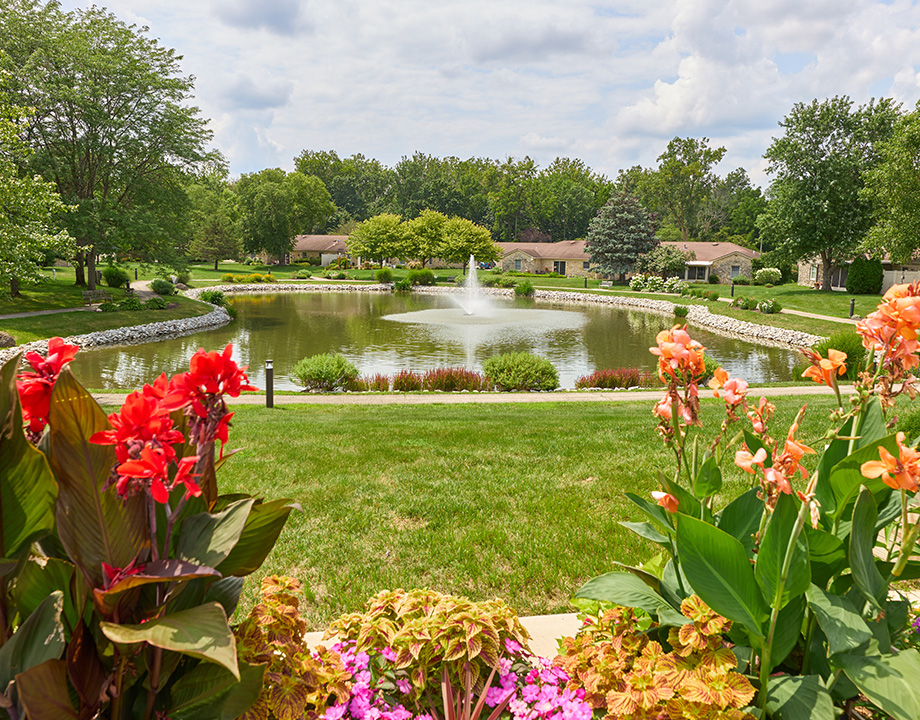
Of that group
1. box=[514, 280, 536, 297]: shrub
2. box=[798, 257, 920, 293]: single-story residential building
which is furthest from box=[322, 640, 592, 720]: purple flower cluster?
box=[514, 280, 536, 297]: shrub

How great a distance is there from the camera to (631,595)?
2.43m

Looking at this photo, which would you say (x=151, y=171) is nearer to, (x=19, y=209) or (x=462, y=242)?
(x=19, y=209)

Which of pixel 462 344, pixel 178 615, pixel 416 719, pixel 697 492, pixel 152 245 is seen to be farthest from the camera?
pixel 152 245

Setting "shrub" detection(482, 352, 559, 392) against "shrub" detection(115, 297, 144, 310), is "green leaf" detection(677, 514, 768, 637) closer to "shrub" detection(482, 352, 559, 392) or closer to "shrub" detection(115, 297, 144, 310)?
"shrub" detection(482, 352, 559, 392)

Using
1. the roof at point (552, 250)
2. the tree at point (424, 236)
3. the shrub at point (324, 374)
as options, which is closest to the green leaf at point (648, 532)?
the shrub at point (324, 374)

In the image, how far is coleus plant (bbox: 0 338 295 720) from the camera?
4.61 feet

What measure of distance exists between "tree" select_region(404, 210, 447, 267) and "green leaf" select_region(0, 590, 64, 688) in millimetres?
65443

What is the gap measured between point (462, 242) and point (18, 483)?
6330cm

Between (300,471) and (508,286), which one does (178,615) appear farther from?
(508,286)

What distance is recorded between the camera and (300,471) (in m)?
6.32

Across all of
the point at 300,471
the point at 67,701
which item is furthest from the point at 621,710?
the point at 300,471

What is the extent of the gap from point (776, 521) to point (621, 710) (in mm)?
846

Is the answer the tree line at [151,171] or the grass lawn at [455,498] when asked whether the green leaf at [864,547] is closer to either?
the grass lawn at [455,498]

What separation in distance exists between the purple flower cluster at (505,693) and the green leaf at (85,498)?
3.61ft
